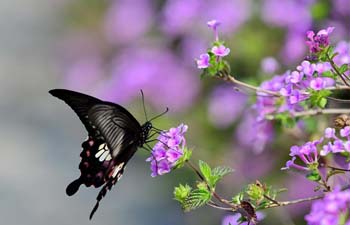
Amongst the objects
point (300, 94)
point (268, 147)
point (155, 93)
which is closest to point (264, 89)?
point (300, 94)

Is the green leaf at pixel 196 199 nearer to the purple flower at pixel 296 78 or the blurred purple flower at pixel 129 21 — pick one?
the purple flower at pixel 296 78

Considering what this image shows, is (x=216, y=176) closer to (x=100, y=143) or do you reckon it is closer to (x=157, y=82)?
(x=100, y=143)

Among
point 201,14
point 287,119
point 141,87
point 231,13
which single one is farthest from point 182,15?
point 287,119

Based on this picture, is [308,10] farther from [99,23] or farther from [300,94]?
[99,23]

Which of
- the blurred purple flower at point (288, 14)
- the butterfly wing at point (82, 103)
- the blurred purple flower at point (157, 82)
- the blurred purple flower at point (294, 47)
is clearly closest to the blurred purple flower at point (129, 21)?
the blurred purple flower at point (157, 82)

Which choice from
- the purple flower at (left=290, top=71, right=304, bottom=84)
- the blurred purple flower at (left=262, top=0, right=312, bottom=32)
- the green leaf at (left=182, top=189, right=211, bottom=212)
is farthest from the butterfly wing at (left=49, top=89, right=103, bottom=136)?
the blurred purple flower at (left=262, top=0, right=312, bottom=32)

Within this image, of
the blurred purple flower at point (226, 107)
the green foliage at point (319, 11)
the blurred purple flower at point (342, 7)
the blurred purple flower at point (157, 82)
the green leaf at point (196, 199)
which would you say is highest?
the green foliage at point (319, 11)
